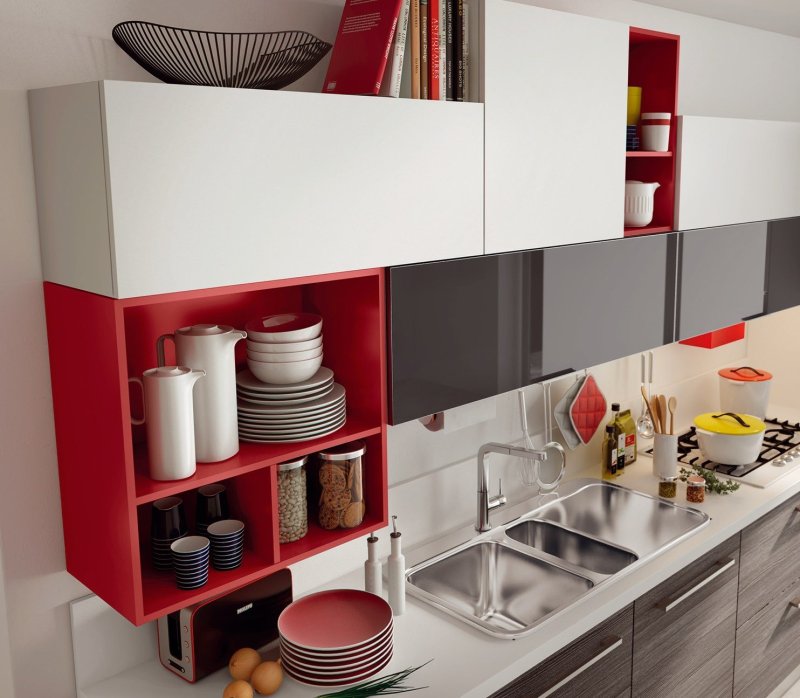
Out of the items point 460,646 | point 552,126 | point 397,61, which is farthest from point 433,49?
point 460,646

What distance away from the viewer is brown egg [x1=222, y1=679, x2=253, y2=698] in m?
1.71

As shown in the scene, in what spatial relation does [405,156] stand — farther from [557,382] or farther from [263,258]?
[557,382]

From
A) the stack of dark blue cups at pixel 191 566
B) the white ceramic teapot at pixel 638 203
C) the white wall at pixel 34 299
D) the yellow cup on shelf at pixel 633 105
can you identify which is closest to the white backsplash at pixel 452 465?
the white wall at pixel 34 299

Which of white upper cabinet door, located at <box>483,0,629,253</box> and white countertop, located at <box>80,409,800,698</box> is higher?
white upper cabinet door, located at <box>483,0,629,253</box>

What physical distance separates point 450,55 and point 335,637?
130 cm

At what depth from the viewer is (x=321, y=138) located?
157cm

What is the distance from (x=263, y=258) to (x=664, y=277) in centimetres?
142

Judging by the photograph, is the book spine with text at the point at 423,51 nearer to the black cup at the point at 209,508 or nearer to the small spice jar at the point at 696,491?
the black cup at the point at 209,508

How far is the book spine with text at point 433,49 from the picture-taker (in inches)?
69.2

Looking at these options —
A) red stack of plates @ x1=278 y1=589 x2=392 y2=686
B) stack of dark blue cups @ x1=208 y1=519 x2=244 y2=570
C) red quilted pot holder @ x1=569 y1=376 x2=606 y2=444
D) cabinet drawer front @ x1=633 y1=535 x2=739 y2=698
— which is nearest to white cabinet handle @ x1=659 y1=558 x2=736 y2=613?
cabinet drawer front @ x1=633 y1=535 x2=739 y2=698

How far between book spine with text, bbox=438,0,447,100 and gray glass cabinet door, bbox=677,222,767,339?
1061mm

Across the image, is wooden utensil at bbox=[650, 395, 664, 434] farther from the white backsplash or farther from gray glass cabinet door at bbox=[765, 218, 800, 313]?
gray glass cabinet door at bbox=[765, 218, 800, 313]

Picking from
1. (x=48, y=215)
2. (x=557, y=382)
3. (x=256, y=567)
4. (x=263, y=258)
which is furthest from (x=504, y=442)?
(x=48, y=215)

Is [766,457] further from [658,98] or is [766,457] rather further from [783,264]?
[658,98]
